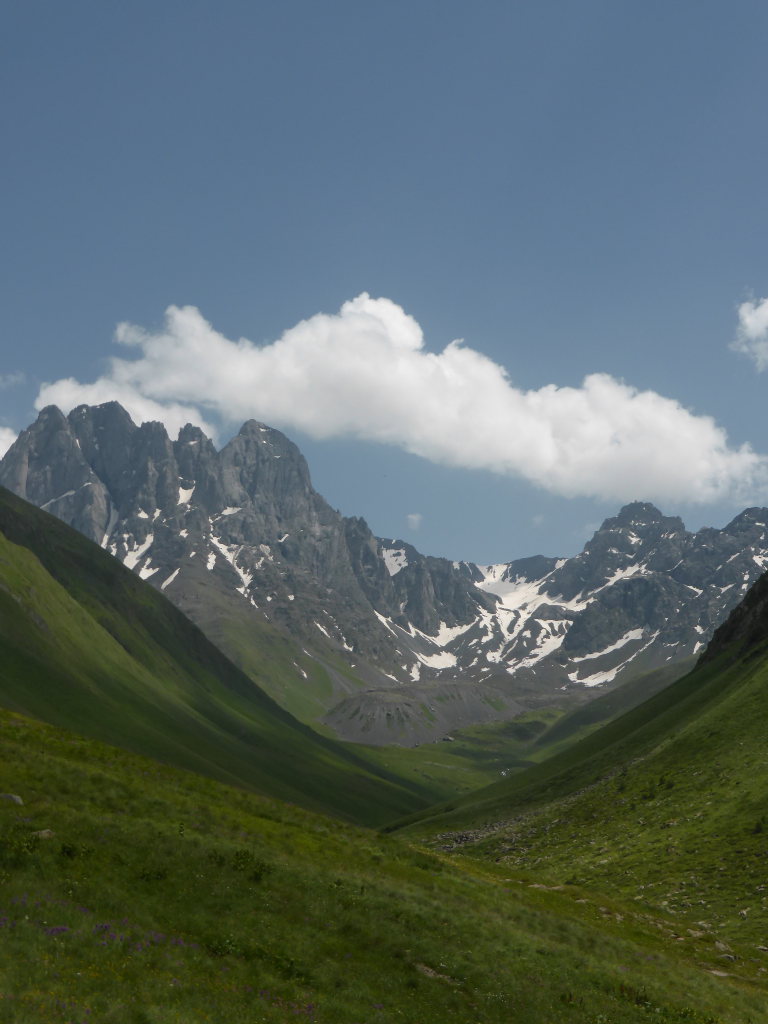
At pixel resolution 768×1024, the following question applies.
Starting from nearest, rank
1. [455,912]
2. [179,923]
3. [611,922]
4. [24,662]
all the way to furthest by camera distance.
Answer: [179,923] → [455,912] → [611,922] → [24,662]

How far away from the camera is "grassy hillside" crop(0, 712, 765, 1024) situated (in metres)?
23.9

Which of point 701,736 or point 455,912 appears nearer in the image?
point 455,912

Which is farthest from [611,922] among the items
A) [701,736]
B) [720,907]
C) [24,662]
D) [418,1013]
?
[24,662]

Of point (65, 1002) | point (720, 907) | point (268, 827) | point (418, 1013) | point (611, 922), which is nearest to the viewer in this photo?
point (65, 1002)

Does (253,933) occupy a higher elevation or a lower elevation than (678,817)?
lower

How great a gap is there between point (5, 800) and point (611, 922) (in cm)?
3709

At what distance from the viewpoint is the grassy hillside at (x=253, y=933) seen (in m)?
23.9

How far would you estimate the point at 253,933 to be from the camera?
28.9m

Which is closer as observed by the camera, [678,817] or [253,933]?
[253,933]

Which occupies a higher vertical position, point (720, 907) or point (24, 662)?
point (720, 907)

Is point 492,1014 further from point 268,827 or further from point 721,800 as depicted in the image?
point 721,800

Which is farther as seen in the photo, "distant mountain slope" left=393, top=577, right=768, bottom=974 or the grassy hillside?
"distant mountain slope" left=393, top=577, right=768, bottom=974

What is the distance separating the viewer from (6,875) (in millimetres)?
27875

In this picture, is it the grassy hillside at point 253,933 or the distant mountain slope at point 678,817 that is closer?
the grassy hillside at point 253,933
